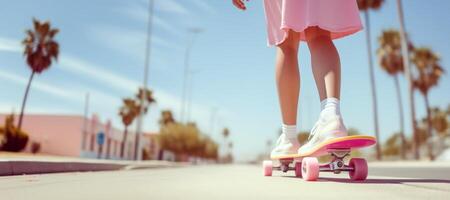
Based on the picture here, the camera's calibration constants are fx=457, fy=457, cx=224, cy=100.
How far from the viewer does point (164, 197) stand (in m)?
1.64

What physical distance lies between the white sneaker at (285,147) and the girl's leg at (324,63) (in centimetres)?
47

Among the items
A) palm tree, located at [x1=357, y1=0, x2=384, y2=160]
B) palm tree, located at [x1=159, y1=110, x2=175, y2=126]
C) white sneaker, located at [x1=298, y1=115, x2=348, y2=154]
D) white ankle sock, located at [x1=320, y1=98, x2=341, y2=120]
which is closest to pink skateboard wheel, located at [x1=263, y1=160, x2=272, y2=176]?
white sneaker, located at [x1=298, y1=115, x2=348, y2=154]

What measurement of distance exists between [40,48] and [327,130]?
156ft

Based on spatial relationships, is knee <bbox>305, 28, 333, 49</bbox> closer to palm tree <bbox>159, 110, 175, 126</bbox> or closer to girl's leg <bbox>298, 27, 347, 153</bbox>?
girl's leg <bbox>298, 27, 347, 153</bbox>

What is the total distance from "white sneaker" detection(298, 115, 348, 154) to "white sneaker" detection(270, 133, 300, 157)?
16.1 inches

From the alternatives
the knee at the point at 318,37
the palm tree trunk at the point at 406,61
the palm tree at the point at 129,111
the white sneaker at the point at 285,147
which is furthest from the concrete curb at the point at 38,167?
the palm tree at the point at 129,111

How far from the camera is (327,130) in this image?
255 cm

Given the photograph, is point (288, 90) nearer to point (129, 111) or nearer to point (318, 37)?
point (318, 37)

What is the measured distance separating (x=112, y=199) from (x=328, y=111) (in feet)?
4.87

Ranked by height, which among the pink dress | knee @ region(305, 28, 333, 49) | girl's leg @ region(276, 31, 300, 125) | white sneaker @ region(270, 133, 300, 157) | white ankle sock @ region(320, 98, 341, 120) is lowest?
white sneaker @ region(270, 133, 300, 157)

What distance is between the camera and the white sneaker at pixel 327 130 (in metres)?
2.53

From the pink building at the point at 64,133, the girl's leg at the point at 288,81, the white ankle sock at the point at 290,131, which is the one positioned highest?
the pink building at the point at 64,133

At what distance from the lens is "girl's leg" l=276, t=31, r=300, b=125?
3199 millimetres

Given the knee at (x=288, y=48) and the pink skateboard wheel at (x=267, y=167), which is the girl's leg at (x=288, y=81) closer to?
the knee at (x=288, y=48)
